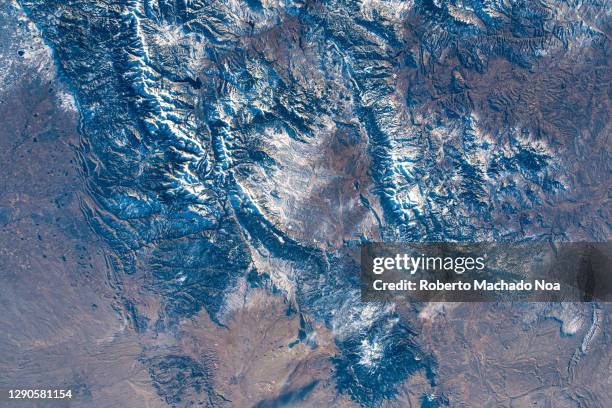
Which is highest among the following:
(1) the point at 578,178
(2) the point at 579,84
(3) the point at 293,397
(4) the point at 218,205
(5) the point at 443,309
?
(2) the point at 579,84

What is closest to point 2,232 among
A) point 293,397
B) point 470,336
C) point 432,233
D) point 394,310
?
point 293,397

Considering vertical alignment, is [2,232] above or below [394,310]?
above

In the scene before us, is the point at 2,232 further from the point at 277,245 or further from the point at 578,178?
the point at 578,178

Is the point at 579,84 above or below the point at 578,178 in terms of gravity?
above

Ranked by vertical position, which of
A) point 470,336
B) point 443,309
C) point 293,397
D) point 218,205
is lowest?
point 293,397

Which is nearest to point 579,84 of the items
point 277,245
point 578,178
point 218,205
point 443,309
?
point 578,178

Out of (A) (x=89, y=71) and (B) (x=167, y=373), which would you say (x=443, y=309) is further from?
(A) (x=89, y=71)
